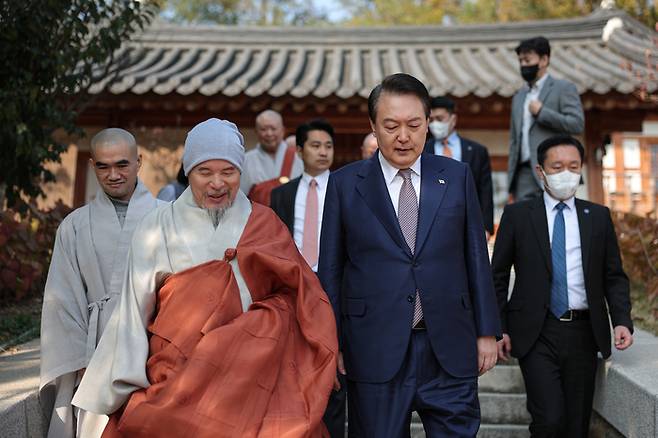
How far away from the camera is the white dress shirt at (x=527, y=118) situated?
590 centimetres

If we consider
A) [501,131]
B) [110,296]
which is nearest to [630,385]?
[110,296]

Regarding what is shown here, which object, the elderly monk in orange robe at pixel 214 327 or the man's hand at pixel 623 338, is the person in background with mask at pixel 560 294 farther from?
the elderly monk in orange robe at pixel 214 327

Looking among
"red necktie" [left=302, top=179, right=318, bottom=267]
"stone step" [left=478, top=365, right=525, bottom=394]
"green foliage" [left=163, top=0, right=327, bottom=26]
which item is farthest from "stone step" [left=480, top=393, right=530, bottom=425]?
"green foliage" [left=163, top=0, right=327, bottom=26]

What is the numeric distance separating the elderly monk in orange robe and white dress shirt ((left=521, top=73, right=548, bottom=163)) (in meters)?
3.31

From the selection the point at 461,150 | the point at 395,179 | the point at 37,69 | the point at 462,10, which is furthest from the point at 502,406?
the point at 462,10

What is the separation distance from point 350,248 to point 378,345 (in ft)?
1.48

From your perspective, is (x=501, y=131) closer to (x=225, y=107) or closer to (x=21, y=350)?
(x=225, y=107)

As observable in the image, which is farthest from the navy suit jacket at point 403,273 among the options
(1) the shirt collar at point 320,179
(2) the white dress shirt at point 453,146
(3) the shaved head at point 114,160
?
(2) the white dress shirt at point 453,146

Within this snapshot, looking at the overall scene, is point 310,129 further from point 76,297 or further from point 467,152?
point 76,297

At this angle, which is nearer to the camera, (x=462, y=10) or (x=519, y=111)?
(x=519, y=111)

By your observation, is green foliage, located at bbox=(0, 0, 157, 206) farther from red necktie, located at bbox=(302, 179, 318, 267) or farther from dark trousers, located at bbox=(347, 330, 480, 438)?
dark trousers, located at bbox=(347, 330, 480, 438)

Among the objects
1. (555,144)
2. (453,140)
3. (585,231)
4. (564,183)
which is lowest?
(585,231)

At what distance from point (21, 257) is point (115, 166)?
9.80ft

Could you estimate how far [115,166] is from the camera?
3641 mm
